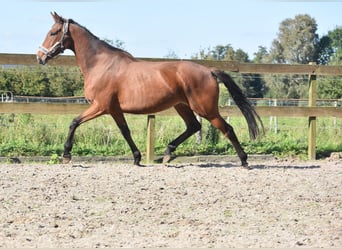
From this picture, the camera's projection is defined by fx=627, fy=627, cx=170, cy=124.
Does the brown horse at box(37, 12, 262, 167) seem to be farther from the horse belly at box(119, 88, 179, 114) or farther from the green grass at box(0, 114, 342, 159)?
the green grass at box(0, 114, 342, 159)

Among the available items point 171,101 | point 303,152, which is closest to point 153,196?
point 171,101

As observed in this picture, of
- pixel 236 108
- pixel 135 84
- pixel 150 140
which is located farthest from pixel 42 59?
pixel 236 108

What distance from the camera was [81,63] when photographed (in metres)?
9.27

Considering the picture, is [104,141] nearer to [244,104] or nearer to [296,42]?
[244,104]

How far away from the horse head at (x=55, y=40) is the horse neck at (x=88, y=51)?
0.40 ft

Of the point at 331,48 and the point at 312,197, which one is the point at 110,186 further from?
the point at 331,48

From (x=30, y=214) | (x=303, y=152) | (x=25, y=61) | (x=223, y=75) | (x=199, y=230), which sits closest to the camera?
(x=199, y=230)

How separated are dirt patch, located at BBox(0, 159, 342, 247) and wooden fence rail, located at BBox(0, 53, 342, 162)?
1739mm

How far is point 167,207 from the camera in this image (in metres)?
6.04

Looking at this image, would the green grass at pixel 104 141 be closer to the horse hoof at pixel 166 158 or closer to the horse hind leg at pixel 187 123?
the horse hoof at pixel 166 158

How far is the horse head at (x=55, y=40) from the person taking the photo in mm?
9289

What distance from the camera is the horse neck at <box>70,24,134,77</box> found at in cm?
918

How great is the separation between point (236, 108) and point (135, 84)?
2297 mm

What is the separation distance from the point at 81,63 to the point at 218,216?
4298 mm
